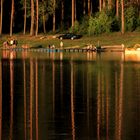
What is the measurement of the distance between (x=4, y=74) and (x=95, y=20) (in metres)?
74.9

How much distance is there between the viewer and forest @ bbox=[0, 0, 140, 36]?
122375 mm

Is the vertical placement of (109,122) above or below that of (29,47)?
below

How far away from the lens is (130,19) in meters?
122

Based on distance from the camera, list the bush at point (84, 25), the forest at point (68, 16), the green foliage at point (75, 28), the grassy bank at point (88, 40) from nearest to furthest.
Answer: the grassy bank at point (88, 40) → the forest at point (68, 16) → the bush at point (84, 25) → the green foliage at point (75, 28)

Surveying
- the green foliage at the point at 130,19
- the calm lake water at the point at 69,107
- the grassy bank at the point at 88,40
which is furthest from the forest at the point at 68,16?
the calm lake water at the point at 69,107

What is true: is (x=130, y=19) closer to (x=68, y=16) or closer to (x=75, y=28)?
(x=75, y=28)

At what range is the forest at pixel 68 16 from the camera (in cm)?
12238

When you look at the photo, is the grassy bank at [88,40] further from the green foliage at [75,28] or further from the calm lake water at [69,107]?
the calm lake water at [69,107]

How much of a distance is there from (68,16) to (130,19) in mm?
22472

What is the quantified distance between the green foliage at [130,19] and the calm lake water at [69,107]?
2946 inches

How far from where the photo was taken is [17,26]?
5536 inches

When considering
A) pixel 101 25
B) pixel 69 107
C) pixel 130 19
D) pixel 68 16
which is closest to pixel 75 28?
pixel 101 25

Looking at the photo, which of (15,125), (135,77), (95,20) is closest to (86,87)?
(135,77)

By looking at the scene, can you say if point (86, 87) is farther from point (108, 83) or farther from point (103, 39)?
point (103, 39)
